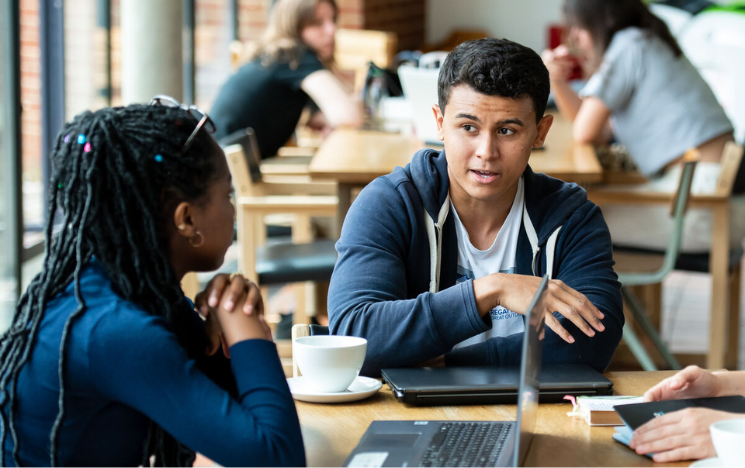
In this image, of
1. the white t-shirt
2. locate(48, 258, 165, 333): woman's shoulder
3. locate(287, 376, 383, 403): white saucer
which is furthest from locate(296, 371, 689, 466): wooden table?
the white t-shirt

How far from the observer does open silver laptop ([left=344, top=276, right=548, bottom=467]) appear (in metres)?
0.92

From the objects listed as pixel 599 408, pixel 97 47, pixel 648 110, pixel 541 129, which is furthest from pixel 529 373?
pixel 97 47

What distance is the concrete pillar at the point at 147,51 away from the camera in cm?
336

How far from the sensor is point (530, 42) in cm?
847

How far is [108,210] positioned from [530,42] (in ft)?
25.9

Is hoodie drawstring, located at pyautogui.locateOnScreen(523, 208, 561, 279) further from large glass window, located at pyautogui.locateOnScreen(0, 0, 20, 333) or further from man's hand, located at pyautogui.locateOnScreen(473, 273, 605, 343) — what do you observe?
large glass window, located at pyautogui.locateOnScreen(0, 0, 20, 333)

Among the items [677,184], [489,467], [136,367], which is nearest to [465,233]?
[489,467]

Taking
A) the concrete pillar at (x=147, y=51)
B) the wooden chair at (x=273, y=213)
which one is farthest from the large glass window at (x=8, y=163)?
the wooden chair at (x=273, y=213)

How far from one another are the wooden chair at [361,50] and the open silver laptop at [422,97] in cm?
254

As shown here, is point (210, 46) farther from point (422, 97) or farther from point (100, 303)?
point (100, 303)

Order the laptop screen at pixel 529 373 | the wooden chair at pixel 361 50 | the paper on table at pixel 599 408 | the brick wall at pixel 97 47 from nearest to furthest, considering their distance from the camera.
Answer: the laptop screen at pixel 529 373 < the paper on table at pixel 599 408 < the brick wall at pixel 97 47 < the wooden chair at pixel 361 50

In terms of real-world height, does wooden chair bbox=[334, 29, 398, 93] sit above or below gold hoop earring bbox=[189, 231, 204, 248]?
above

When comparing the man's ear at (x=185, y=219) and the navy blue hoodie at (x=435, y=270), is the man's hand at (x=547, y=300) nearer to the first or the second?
the navy blue hoodie at (x=435, y=270)

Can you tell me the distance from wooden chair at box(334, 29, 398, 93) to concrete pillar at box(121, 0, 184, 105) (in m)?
2.27
